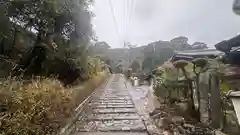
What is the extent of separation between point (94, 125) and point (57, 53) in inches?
172

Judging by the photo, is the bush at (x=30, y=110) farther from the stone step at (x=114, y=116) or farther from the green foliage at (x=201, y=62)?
the green foliage at (x=201, y=62)

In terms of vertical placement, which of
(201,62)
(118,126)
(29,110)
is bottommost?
(118,126)

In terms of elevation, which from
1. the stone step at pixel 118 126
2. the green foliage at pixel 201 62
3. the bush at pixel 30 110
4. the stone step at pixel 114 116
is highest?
the green foliage at pixel 201 62

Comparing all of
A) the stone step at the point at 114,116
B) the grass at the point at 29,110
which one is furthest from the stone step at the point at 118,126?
the grass at the point at 29,110

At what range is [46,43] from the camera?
10.0 metres

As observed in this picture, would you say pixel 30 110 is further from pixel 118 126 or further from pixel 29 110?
pixel 118 126

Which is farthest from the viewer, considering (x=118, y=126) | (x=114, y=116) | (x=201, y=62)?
(x=114, y=116)

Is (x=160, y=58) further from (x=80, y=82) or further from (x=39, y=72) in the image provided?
(x=39, y=72)

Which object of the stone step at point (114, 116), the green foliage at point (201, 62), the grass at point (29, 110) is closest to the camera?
the grass at point (29, 110)

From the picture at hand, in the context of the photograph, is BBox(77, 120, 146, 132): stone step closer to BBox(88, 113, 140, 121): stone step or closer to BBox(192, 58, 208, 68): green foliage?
BBox(88, 113, 140, 121): stone step

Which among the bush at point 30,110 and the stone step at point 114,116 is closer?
the bush at point 30,110

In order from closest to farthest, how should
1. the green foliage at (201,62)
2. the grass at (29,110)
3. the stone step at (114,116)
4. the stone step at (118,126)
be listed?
the grass at (29,110)
the green foliage at (201,62)
the stone step at (118,126)
the stone step at (114,116)

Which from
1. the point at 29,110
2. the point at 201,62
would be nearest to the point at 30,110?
the point at 29,110

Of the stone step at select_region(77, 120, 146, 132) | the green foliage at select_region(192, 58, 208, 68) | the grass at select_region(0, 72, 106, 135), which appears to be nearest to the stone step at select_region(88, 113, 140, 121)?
the stone step at select_region(77, 120, 146, 132)
